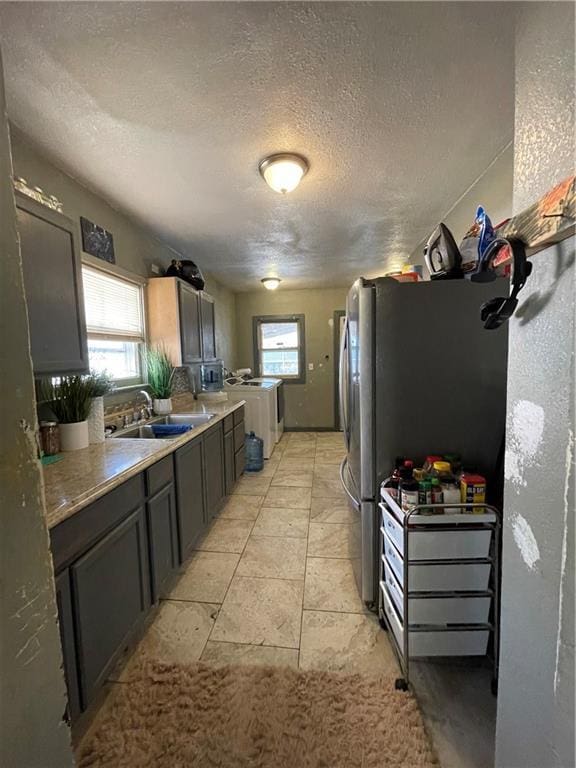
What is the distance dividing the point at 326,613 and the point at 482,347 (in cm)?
161

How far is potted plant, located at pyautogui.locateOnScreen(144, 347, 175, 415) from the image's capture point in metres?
2.81

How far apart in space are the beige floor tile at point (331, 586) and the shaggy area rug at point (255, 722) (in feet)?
1.34

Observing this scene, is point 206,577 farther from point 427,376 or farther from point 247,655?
point 427,376

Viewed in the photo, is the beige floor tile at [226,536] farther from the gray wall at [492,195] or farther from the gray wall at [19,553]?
the gray wall at [492,195]

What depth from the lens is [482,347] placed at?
157 centimetres

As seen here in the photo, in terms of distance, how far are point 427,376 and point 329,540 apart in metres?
1.51

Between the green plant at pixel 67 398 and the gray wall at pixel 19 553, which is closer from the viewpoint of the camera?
the gray wall at pixel 19 553

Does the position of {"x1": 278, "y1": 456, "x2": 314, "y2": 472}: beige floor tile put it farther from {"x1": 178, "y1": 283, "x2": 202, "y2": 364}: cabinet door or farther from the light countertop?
the light countertop

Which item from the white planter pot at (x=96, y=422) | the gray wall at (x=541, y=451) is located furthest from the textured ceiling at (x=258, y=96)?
the white planter pot at (x=96, y=422)

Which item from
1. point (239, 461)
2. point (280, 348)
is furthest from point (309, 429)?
point (239, 461)

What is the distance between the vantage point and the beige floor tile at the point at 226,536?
92.6 inches

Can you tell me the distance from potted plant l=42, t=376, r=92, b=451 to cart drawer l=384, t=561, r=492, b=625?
178 centimetres

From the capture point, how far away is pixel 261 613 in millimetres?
1751

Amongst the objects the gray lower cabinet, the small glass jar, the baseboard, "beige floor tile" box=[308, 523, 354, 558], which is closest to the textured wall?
the baseboard
